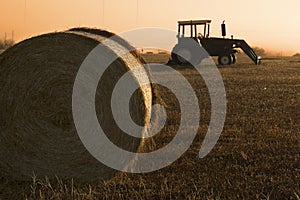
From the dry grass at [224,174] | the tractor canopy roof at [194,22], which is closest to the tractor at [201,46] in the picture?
the tractor canopy roof at [194,22]

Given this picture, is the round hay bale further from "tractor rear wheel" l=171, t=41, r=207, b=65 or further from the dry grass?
"tractor rear wheel" l=171, t=41, r=207, b=65

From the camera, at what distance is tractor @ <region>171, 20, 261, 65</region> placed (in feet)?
81.5

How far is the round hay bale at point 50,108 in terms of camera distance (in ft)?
18.9

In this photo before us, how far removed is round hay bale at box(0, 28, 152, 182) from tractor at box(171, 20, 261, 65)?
18692 millimetres

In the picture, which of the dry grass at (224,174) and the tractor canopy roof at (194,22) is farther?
the tractor canopy roof at (194,22)

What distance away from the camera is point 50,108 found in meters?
6.02

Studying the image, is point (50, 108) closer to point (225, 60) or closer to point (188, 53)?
point (188, 53)

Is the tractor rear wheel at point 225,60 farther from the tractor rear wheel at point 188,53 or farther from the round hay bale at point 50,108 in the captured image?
the round hay bale at point 50,108

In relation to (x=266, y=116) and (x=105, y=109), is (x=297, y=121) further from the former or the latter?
(x=105, y=109)

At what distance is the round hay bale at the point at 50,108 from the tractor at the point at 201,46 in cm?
1869

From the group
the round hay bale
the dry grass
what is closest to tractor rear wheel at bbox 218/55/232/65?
the dry grass

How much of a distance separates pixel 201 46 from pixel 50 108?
65.0 feet

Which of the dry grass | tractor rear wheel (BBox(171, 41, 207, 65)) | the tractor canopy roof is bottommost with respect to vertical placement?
tractor rear wheel (BBox(171, 41, 207, 65))

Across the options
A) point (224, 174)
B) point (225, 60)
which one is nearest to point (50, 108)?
point (224, 174)
